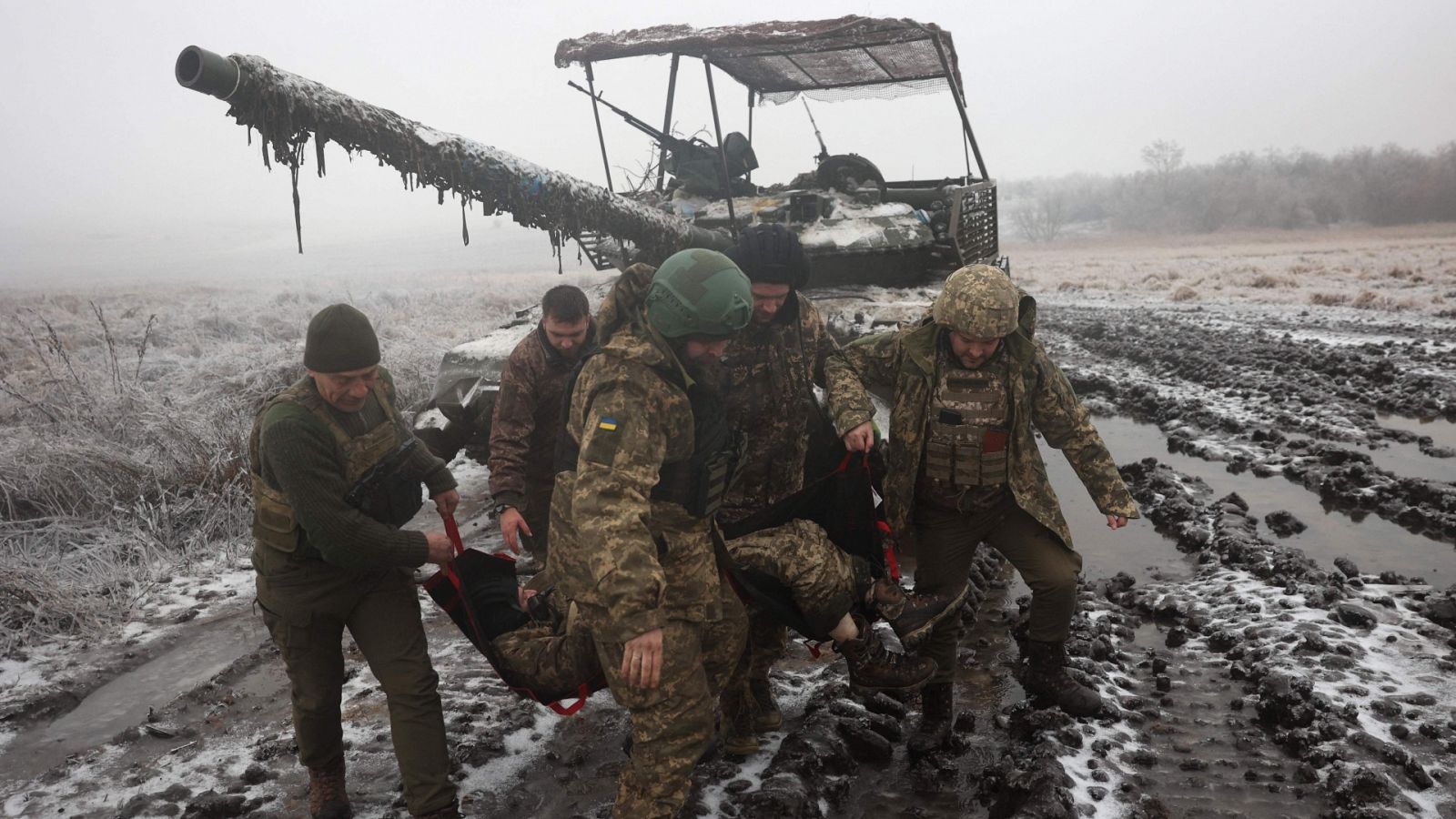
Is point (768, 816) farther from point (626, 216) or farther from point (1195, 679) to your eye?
point (626, 216)

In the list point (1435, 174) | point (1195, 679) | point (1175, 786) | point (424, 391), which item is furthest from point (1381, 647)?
point (1435, 174)

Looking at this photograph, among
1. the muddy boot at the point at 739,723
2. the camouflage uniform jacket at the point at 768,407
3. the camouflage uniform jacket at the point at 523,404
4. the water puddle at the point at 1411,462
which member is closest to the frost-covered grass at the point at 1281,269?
the water puddle at the point at 1411,462

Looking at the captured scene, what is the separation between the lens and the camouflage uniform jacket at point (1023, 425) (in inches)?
142

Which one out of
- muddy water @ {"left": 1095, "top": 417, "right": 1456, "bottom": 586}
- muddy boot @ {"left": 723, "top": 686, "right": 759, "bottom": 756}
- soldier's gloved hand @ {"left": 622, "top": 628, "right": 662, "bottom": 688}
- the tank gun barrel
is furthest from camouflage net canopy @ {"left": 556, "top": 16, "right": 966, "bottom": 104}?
soldier's gloved hand @ {"left": 622, "top": 628, "right": 662, "bottom": 688}

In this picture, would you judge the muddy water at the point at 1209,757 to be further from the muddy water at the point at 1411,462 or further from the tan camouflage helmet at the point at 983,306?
the muddy water at the point at 1411,462

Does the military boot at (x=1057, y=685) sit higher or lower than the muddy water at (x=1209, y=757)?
higher

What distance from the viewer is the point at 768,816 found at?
10.2ft

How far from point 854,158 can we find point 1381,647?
6555 mm

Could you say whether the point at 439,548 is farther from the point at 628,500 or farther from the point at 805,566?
the point at 805,566

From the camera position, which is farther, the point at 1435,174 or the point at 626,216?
the point at 1435,174

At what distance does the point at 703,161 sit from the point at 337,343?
6.35 metres

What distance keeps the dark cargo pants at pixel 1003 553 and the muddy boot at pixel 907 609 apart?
250 millimetres

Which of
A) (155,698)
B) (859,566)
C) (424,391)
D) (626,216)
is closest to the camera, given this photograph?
(859,566)

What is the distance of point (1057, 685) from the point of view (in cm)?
368
